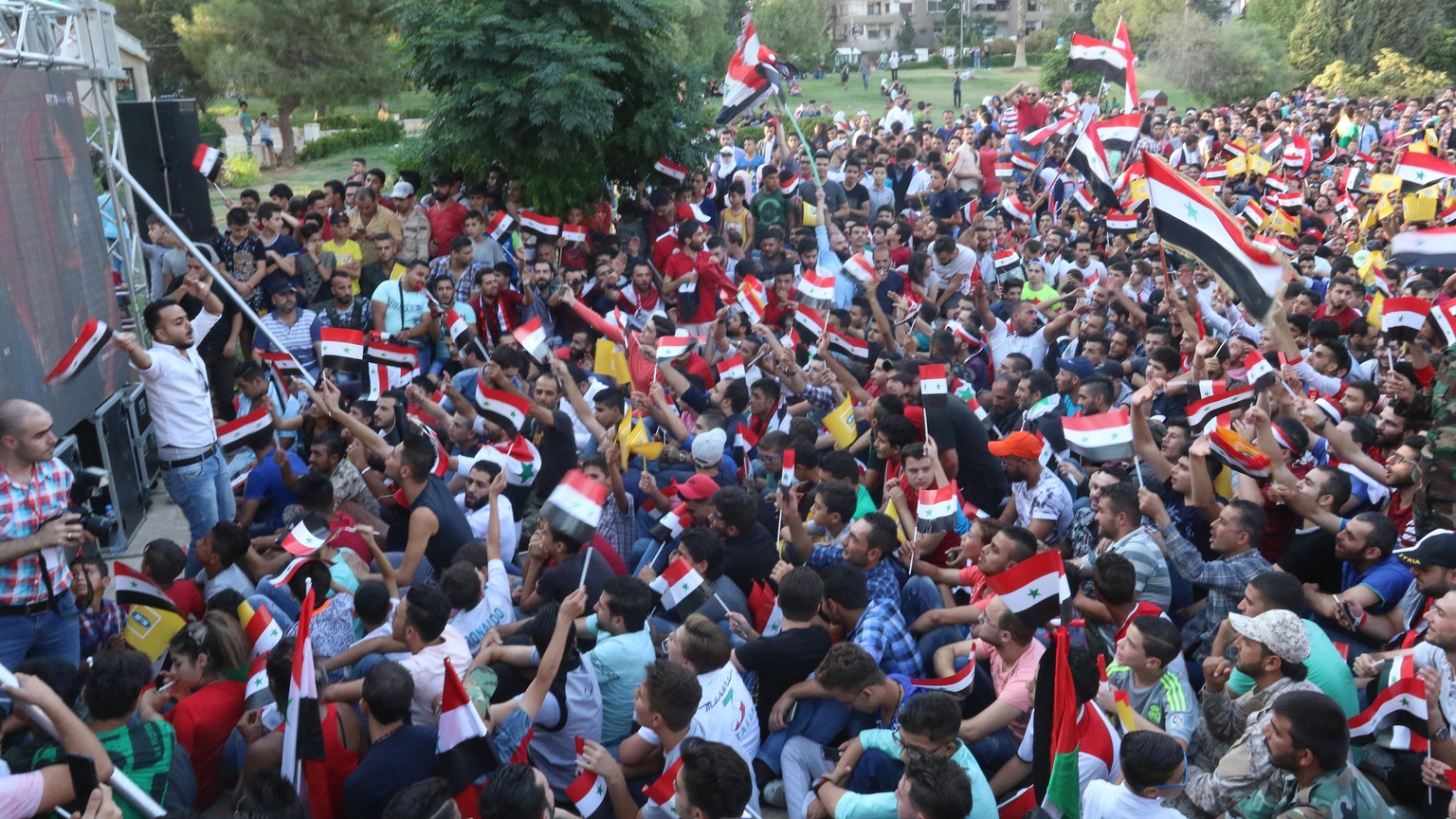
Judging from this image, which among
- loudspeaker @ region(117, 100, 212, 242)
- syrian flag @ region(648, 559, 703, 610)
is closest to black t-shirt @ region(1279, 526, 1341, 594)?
syrian flag @ region(648, 559, 703, 610)

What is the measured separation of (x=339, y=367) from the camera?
32.7 feet

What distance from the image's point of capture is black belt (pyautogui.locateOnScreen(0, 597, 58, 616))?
5.87m

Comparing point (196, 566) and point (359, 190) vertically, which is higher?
point (359, 190)

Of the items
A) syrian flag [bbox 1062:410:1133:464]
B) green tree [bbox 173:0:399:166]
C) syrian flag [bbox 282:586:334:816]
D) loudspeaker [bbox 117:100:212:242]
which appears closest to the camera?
syrian flag [bbox 282:586:334:816]

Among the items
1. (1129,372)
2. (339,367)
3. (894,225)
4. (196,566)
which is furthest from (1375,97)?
(196,566)

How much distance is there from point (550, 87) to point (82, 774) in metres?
9.61

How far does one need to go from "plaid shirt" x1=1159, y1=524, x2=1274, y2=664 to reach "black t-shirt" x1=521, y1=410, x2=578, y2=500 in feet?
12.4

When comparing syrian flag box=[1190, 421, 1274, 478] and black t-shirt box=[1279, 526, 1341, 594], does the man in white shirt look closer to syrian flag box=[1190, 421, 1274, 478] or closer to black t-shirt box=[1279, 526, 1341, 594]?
syrian flag box=[1190, 421, 1274, 478]

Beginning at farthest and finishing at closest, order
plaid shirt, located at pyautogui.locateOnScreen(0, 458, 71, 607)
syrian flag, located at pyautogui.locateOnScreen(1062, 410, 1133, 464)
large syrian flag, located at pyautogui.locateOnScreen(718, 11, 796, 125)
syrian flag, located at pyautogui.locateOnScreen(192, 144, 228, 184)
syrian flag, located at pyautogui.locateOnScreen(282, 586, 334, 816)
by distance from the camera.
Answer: large syrian flag, located at pyautogui.locateOnScreen(718, 11, 796, 125), syrian flag, located at pyautogui.locateOnScreen(192, 144, 228, 184), syrian flag, located at pyautogui.locateOnScreen(1062, 410, 1133, 464), plaid shirt, located at pyautogui.locateOnScreen(0, 458, 71, 607), syrian flag, located at pyautogui.locateOnScreen(282, 586, 334, 816)

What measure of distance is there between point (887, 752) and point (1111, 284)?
7.45 m

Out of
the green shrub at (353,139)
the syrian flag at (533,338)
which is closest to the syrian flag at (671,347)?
the syrian flag at (533,338)

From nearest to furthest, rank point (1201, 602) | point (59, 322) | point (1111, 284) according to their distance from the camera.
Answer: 1. point (1201, 602)
2. point (59, 322)
3. point (1111, 284)

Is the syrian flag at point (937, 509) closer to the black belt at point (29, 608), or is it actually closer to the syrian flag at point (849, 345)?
the syrian flag at point (849, 345)

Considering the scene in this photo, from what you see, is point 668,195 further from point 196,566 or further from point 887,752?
point 887,752
